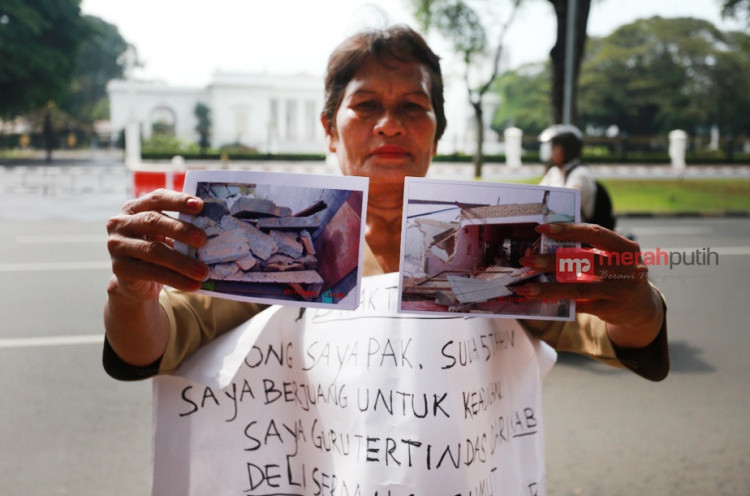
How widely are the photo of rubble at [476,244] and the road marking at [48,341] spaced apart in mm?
4430

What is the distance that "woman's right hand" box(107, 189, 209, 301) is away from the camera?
112 centimetres

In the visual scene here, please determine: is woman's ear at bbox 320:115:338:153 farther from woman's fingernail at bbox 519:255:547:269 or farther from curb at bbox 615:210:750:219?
curb at bbox 615:210:750:219

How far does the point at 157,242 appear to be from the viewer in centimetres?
113

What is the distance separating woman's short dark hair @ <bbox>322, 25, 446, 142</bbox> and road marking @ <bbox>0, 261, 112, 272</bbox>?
687cm

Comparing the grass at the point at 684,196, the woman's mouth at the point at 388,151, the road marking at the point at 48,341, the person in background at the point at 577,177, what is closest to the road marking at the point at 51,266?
the road marking at the point at 48,341

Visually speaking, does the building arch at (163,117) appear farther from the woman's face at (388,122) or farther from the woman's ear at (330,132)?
the woman's face at (388,122)

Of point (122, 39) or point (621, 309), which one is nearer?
point (621, 309)

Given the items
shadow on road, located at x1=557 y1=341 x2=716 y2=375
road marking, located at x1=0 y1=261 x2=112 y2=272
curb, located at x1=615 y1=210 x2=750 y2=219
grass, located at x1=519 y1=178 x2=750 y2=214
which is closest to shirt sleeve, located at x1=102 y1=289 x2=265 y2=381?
shadow on road, located at x1=557 y1=341 x2=716 y2=375

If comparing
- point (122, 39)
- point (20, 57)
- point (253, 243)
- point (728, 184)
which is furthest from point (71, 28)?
point (122, 39)

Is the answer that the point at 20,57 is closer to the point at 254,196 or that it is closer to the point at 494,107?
the point at 254,196

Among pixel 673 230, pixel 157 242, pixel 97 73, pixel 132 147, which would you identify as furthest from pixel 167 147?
pixel 157 242

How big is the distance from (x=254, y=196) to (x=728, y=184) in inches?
673

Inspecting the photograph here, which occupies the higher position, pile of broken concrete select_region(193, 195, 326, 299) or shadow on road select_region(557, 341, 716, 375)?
pile of broken concrete select_region(193, 195, 326, 299)

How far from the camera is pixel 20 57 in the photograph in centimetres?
2297
